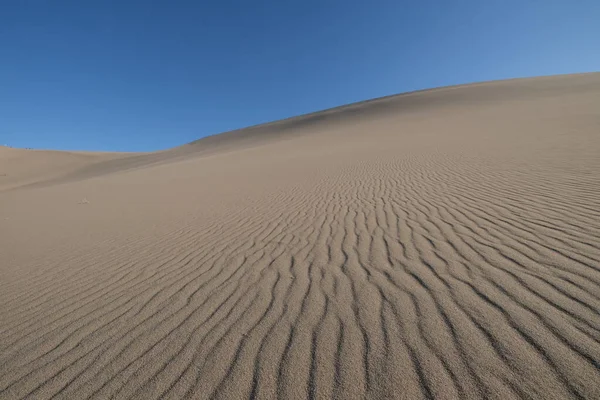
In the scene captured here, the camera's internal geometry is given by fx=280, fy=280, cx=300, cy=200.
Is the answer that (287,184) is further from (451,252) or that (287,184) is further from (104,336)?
(104,336)

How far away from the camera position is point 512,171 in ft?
24.5

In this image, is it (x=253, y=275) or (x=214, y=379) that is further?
(x=253, y=275)

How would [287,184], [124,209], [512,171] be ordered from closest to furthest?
[512,171], [124,209], [287,184]

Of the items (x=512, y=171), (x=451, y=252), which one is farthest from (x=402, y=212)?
(x=512, y=171)

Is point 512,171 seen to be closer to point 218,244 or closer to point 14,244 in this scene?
point 218,244

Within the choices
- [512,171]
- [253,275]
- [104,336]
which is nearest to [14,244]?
[104,336]

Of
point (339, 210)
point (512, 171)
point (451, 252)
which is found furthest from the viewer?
point (512, 171)

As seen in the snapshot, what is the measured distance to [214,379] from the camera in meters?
2.01

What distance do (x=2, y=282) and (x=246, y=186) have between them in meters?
7.13

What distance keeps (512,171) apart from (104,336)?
914 cm

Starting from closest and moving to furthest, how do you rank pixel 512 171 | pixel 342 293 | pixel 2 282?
1. pixel 342 293
2. pixel 2 282
3. pixel 512 171

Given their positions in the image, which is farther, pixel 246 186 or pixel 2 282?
pixel 246 186

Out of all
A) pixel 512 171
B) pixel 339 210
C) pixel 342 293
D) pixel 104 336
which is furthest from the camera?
pixel 512 171

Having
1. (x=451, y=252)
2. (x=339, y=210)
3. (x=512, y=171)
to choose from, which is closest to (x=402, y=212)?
(x=339, y=210)
